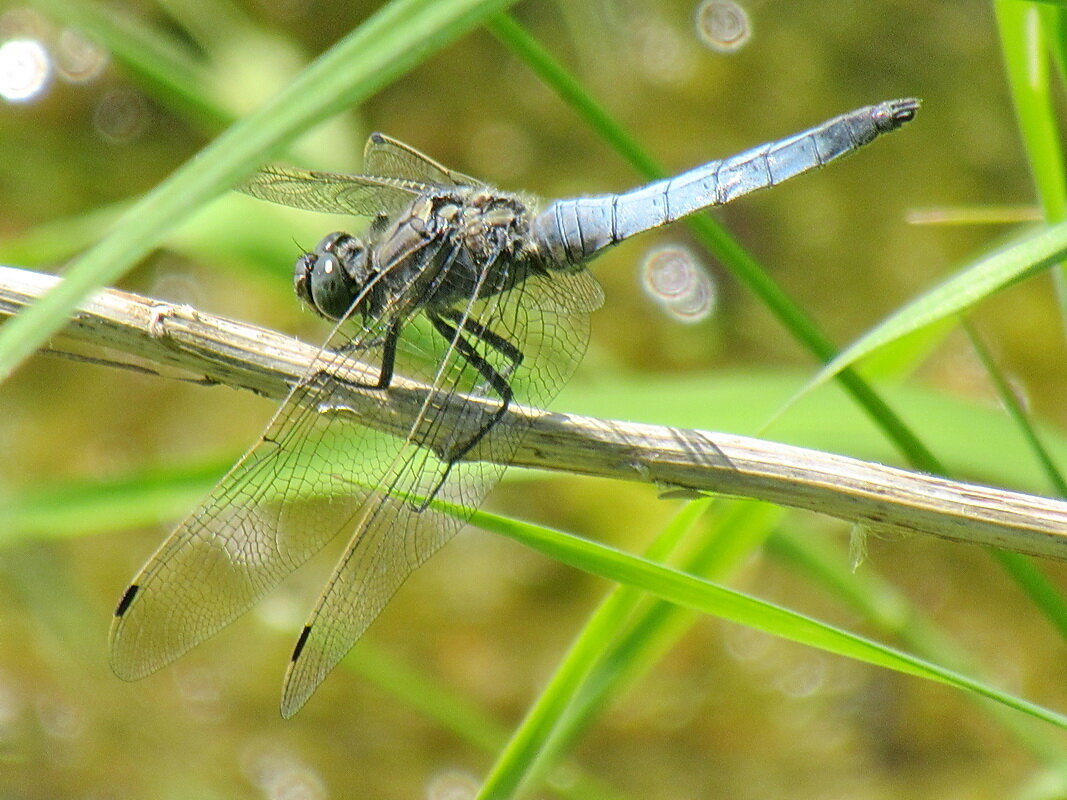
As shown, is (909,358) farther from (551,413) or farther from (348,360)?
(348,360)

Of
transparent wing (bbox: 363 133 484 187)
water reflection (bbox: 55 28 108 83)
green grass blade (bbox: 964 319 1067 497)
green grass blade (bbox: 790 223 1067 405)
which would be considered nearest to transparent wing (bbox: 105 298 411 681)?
transparent wing (bbox: 363 133 484 187)

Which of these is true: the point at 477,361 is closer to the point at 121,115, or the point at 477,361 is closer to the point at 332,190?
the point at 332,190

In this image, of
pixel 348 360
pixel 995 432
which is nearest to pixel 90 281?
pixel 348 360

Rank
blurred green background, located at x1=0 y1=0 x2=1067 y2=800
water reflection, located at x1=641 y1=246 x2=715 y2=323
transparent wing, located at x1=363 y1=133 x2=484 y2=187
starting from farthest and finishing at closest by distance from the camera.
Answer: water reflection, located at x1=641 y1=246 x2=715 y2=323
blurred green background, located at x1=0 y1=0 x2=1067 y2=800
transparent wing, located at x1=363 y1=133 x2=484 y2=187

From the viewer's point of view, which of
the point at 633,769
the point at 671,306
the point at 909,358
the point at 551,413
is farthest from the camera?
the point at 671,306

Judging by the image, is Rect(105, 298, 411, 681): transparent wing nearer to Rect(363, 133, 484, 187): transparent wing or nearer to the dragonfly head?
the dragonfly head

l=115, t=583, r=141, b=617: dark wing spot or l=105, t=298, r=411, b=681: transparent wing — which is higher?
l=105, t=298, r=411, b=681: transparent wing
